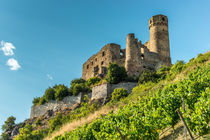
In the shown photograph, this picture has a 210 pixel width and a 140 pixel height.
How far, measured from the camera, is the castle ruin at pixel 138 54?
2564cm

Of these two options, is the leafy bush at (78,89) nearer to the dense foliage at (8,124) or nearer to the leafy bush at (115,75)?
the leafy bush at (115,75)

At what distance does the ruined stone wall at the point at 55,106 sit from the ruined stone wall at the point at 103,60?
5.25m

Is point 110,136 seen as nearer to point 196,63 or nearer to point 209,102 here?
point 209,102

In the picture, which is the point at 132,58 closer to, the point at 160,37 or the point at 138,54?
the point at 138,54

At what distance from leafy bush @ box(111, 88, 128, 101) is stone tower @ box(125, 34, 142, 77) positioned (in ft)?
14.4

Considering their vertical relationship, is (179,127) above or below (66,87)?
below

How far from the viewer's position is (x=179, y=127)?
27.3 feet

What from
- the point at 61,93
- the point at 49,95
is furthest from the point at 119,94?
the point at 49,95

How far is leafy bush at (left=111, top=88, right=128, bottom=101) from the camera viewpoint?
65.1 ft

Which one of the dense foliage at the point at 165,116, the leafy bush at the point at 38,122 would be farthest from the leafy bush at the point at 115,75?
the dense foliage at the point at 165,116

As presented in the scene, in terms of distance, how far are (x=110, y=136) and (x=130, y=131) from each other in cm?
92

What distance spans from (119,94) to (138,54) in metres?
7.44

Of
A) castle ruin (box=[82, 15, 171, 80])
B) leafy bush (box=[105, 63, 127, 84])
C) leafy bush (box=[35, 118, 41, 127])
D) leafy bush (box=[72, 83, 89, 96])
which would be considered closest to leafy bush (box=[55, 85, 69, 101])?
leafy bush (box=[72, 83, 89, 96])

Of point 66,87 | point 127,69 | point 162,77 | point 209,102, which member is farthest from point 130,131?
point 66,87
